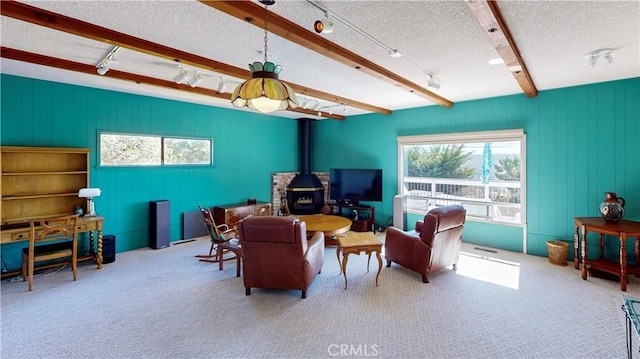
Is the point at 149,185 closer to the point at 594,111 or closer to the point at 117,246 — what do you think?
the point at 117,246

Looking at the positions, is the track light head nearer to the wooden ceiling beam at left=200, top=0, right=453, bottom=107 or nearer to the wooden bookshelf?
the wooden bookshelf

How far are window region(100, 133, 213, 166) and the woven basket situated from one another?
6.17 metres

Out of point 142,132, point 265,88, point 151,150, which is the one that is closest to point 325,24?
point 265,88

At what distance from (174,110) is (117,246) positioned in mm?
2578

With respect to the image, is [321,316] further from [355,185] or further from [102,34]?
[355,185]

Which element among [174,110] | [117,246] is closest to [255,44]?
[174,110]

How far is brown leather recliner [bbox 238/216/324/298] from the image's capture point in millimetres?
3066

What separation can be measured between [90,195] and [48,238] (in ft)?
2.39

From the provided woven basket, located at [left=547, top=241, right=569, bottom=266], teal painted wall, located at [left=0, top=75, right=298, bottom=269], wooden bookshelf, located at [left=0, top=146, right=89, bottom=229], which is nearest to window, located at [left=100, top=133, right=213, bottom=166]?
teal painted wall, located at [left=0, top=75, right=298, bottom=269]

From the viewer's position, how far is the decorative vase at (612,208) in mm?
3697

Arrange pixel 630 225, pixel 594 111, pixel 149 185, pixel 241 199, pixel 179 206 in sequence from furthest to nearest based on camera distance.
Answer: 1. pixel 241 199
2. pixel 179 206
3. pixel 149 185
4. pixel 594 111
5. pixel 630 225

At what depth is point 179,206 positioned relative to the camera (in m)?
5.55

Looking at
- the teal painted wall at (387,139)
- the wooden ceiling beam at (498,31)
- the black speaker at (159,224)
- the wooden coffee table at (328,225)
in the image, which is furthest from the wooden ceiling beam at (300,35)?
the black speaker at (159,224)

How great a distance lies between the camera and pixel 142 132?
5016 mm
